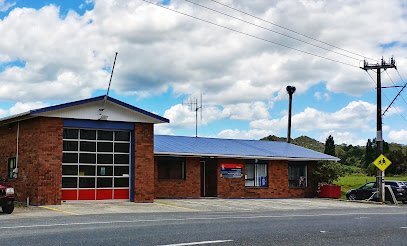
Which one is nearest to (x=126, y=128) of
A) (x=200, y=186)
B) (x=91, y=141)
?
(x=91, y=141)

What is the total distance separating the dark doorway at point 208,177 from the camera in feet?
100

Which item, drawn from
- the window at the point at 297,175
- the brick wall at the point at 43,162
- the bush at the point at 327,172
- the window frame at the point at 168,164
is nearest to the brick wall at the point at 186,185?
the window frame at the point at 168,164

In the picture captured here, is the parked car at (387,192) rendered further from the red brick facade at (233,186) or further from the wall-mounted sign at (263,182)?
the wall-mounted sign at (263,182)

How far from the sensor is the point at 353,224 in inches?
590

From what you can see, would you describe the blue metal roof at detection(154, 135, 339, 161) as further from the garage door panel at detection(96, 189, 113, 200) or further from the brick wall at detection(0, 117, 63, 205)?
the brick wall at detection(0, 117, 63, 205)

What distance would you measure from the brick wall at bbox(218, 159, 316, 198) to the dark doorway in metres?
0.49

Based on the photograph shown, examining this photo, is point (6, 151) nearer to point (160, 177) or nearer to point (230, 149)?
point (160, 177)

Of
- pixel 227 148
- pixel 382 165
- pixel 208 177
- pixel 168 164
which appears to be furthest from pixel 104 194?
pixel 382 165

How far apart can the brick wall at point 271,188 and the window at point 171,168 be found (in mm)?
2441

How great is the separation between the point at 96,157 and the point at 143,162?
2157 millimetres

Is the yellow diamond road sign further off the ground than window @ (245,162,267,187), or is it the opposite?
the yellow diamond road sign

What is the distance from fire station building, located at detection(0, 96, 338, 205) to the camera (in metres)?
21.9

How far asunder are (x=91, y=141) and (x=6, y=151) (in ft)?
16.1

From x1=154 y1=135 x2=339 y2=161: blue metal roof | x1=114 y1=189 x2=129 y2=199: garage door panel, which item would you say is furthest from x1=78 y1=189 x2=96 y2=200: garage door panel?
x1=154 y1=135 x2=339 y2=161: blue metal roof
